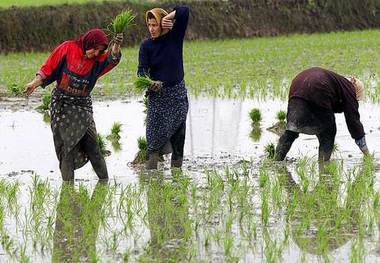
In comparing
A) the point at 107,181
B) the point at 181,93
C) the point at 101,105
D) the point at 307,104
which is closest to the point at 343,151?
the point at 307,104

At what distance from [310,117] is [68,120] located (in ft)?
7.16

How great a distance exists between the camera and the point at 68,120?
27.0 feet

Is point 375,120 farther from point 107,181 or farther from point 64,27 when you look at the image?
point 64,27

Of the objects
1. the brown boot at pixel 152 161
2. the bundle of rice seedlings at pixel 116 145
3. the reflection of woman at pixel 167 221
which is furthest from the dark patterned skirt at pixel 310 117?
the bundle of rice seedlings at pixel 116 145

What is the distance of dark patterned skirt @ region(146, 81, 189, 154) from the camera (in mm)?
8750

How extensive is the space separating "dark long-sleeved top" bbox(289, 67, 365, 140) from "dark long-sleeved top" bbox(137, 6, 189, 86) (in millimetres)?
1159

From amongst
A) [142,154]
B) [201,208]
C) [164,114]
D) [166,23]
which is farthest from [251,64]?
[201,208]

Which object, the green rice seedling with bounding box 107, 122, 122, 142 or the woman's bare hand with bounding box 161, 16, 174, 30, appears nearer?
the woman's bare hand with bounding box 161, 16, 174, 30

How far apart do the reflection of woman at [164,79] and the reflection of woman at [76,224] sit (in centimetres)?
110

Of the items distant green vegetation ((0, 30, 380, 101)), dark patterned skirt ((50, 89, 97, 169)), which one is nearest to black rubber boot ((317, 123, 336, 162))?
dark patterned skirt ((50, 89, 97, 169))

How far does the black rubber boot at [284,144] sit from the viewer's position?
8.88 meters

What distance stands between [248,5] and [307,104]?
2136 cm

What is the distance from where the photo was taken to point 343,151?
965 centimetres

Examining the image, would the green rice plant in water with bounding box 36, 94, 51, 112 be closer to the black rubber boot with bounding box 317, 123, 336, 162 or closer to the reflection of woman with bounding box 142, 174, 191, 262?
the black rubber boot with bounding box 317, 123, 336, 162
